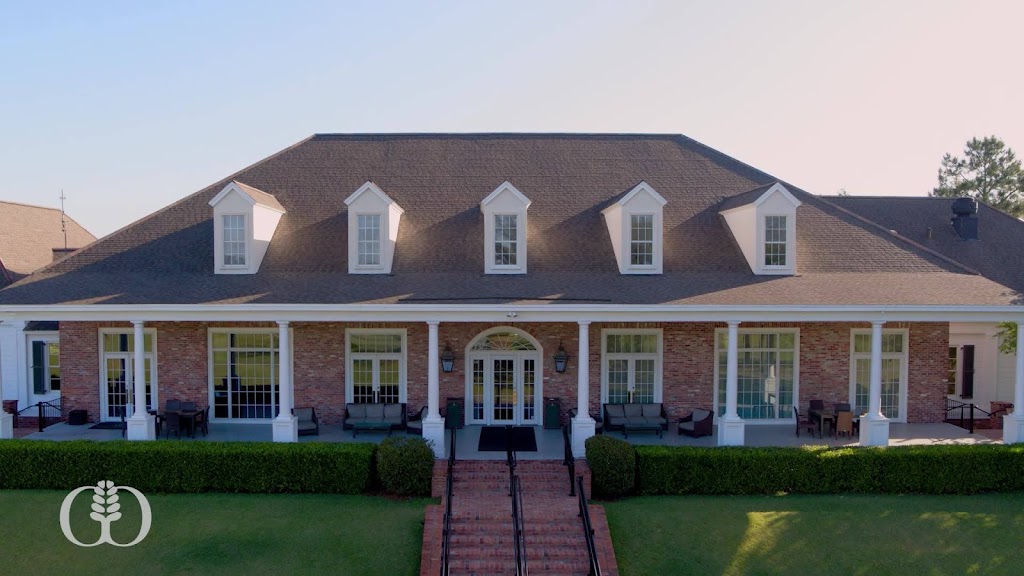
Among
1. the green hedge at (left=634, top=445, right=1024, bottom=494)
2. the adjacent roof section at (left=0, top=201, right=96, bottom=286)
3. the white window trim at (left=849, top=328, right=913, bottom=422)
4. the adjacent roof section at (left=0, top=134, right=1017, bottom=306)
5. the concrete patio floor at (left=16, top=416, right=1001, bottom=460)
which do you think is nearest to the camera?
the green hedge at (left=634, top=445, right=1024, bottom=494)

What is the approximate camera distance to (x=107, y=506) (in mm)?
12227

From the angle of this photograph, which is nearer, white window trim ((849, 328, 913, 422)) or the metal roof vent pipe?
white window trim ((849, 328, 913, 422))

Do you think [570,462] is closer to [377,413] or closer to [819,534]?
[819,534]

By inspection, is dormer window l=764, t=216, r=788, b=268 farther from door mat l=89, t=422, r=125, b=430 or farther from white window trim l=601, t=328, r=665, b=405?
door mat l=89, t=422, r=125, b=430

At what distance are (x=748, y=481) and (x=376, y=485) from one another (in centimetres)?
786

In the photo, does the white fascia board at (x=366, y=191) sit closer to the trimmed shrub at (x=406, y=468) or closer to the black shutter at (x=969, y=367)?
the trimmed shrub at (x=406, y=468)

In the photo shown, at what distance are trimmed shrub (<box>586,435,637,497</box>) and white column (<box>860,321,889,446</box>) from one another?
5.84m

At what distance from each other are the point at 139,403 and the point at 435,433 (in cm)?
705

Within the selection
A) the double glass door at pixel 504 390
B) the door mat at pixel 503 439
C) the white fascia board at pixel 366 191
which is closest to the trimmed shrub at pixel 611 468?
the door mat at pixel 503 439

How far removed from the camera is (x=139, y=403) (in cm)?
1436

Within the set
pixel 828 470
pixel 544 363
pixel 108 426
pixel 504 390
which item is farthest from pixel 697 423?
pixel 108 426

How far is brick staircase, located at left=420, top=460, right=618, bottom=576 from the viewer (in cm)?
1012

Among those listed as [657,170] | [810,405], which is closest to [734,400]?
[810,405]

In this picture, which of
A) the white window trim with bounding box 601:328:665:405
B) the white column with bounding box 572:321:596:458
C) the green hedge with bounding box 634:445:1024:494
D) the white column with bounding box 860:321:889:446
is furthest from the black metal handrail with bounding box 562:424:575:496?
the white column with bounding box 860:321:889:446
